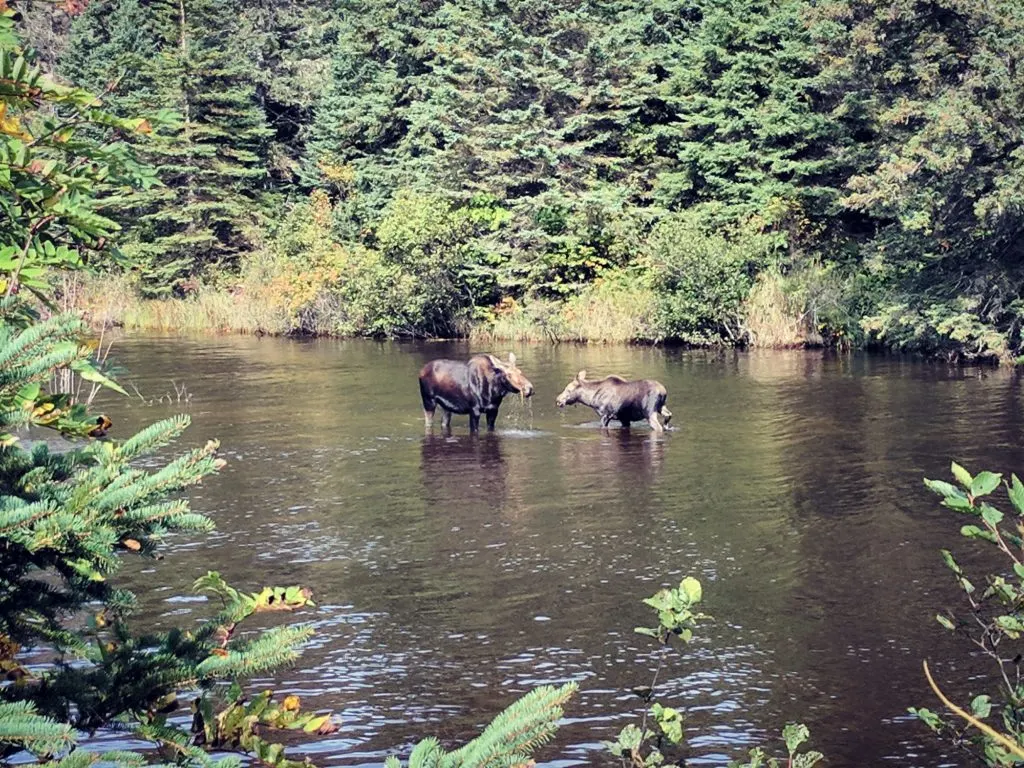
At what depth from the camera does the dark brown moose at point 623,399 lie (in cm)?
2227

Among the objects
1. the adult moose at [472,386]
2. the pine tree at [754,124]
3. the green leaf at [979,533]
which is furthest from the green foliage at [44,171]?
the pine tree at [754,124]

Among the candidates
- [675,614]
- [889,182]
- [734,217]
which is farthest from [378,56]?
[675,614]

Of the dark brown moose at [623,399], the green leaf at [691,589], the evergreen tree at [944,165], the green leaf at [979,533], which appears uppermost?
the evergreen tree at [944,165]

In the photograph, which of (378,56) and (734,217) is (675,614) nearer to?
(734,217)

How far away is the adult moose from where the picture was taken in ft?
73.2

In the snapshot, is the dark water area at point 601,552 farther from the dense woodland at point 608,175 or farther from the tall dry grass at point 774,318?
the tall dry grass at point 774,318

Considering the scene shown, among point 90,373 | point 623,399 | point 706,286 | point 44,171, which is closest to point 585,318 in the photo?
point 706,286

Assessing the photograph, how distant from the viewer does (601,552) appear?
14.2m

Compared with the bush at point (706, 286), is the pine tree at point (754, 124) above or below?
above

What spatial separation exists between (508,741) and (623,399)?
19.3 m

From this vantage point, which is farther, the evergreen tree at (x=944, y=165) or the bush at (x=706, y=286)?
the bush at (x=706, y=286)

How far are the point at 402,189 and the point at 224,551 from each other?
33803 mm

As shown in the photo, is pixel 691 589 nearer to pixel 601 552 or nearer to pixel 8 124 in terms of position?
pixel 8 124

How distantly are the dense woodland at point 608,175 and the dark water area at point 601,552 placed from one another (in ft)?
19.7
